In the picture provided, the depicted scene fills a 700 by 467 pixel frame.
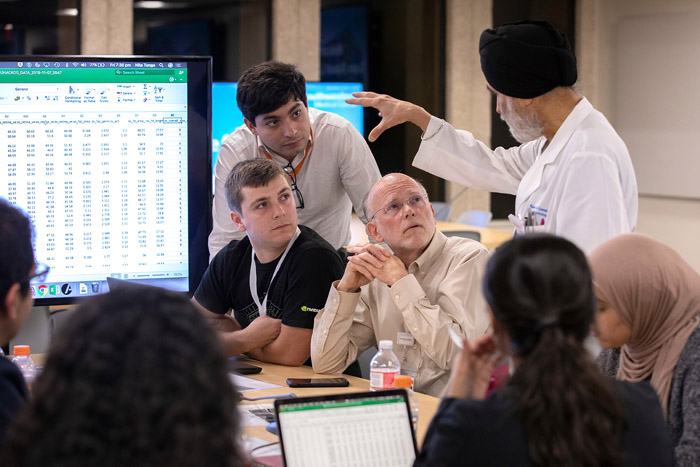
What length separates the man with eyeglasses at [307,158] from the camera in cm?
309

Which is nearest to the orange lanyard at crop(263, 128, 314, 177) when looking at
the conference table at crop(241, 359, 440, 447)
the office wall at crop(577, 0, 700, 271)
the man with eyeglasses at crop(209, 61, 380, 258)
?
the man with eyeglasses at crop(209, 61, 380, 258)

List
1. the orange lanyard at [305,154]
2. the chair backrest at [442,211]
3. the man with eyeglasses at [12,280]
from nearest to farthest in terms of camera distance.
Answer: the man with eyeglasses at [12,280] < the orange lanyard at [305,154] < the chair backrest at [442,211]

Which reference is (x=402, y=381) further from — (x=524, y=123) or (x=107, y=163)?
(x=107, y=163)

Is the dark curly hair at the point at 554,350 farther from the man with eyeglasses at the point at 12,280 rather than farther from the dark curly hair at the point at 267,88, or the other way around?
the dark curly hair at the point at 267,88

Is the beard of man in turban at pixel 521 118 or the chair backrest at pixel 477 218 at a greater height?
the beard of man in turban at pixel 521 118

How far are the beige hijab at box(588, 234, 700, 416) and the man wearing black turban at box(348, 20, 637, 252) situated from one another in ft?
1.69

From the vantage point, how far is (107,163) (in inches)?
107

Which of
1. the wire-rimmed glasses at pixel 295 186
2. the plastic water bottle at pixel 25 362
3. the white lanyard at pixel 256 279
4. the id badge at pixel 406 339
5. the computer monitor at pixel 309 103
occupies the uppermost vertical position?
the computer monitor at pixel 309 103

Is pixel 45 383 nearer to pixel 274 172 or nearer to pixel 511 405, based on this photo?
pixel 511 405

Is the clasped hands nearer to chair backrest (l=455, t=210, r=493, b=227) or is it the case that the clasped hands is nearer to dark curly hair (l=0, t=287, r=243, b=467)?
dark curly hair (l=0, t=287, r=243, b=467)

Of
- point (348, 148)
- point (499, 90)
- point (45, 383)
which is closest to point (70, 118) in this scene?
point (348, 148)

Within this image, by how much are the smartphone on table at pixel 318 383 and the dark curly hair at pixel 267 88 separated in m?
1.09

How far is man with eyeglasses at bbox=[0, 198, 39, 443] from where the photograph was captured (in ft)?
4.51

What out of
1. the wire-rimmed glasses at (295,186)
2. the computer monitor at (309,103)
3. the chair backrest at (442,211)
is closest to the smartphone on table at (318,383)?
the wire-rimmed glasses at (295,186)
